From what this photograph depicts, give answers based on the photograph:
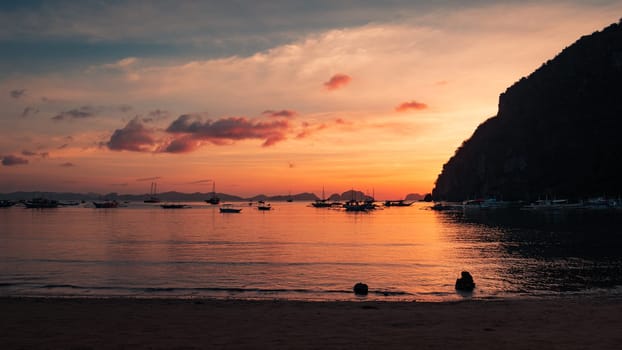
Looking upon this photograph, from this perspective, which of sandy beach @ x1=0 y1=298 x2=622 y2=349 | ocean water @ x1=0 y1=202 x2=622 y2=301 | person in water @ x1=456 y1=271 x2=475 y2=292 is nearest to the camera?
sandy beach @ x1=0 y1=298 x2=622 y2=349

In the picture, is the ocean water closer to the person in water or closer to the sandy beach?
the person in water

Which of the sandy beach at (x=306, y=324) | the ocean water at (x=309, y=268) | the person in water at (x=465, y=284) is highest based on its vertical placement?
the sandy beach at (x=306, y=324)

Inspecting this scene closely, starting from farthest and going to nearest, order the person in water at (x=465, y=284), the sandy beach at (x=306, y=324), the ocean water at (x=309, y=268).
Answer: the person in water at (x=465, y=284) → the ocean water at (x=309, y=268) → the sandy beach at (x=306, y=324)

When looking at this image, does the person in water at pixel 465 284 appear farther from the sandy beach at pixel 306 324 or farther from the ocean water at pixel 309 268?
the sandy beach at pixel 306 324

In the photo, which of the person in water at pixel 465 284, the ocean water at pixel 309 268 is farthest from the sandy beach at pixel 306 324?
the person in water at pixel 465 284

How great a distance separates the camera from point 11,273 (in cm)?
3609

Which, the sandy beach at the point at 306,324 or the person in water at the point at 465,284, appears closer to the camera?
the sandy beach at the point at 306,324

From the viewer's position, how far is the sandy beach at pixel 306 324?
14.8 m

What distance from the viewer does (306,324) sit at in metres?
17.9

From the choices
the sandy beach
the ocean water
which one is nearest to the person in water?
the ocean water

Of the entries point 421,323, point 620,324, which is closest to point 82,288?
point 421,323

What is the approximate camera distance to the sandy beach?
→ 14805mm

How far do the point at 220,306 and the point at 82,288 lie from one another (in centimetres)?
1250

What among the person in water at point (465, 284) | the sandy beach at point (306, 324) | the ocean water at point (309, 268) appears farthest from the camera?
the person in water at point (465, 284)
